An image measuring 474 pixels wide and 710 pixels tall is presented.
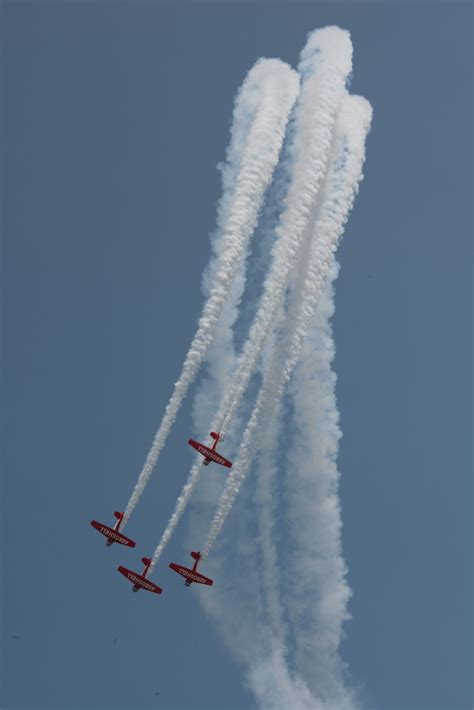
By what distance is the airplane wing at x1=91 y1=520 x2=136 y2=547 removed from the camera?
58.4 m

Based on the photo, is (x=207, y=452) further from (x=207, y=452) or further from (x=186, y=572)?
(x=186, y=572)

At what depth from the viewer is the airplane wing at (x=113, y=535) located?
192 feet

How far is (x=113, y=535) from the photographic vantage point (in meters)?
58.4

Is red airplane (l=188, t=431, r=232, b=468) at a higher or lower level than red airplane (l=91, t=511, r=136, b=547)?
higher

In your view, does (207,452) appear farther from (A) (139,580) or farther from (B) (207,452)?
(A) (139,580)

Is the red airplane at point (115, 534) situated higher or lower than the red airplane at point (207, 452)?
lower

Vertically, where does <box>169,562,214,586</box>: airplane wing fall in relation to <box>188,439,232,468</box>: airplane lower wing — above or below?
below

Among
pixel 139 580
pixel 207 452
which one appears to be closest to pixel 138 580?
pixel 139 580

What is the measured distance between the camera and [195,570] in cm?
5778

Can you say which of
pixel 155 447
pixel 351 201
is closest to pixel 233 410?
pixel 155 447

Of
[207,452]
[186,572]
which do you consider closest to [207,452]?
[207,452]

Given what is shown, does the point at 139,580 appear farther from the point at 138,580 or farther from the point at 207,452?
the point at 207,452

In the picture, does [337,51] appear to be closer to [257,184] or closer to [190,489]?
[257,184]

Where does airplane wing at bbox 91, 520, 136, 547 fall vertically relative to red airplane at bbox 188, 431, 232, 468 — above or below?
below
